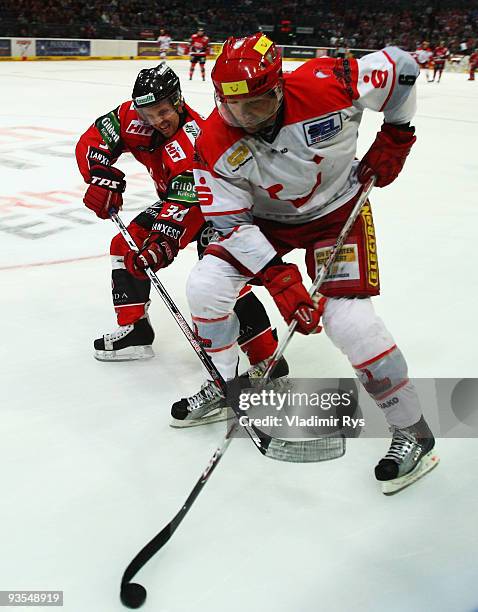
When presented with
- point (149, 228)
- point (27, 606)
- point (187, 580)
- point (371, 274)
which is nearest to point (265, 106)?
point (371, 274)

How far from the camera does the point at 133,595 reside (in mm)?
1636

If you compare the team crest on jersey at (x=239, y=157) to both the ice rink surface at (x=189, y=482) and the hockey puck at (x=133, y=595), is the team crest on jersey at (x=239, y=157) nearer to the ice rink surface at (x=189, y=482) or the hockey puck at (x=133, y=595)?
the ice rink surface at (x=189, y=482)

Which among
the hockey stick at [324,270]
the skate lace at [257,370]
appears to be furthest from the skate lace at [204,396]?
the hockey stick at [324,270]

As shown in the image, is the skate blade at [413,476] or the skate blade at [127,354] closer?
the skate blade at [413,476]

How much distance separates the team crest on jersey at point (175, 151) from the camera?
2623mm

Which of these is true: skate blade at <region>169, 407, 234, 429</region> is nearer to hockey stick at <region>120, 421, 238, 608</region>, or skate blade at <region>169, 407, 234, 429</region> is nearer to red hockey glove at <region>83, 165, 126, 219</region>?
hockey stick at <region>120, 421, 238, 608</region>

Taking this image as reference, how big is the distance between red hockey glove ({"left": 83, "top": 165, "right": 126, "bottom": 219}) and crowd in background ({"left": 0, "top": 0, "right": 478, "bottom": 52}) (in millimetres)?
18736

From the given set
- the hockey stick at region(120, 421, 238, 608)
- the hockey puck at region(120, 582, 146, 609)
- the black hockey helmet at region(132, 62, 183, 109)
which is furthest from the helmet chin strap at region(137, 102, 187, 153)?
the hockey puck at region(120, 582, 146, 609)

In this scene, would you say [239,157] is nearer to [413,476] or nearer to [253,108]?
[253,108]

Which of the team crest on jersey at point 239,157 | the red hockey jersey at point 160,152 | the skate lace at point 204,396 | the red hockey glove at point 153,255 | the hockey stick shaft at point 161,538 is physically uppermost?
the team crest on jersey at point 239,157

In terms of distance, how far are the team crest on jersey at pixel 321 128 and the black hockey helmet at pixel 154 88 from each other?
687 mm

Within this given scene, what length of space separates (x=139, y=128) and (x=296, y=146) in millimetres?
883

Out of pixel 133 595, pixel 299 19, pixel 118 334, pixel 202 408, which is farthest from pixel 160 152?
pixel 299 19

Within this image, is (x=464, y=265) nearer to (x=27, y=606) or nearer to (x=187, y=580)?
(x=187, y=580)
